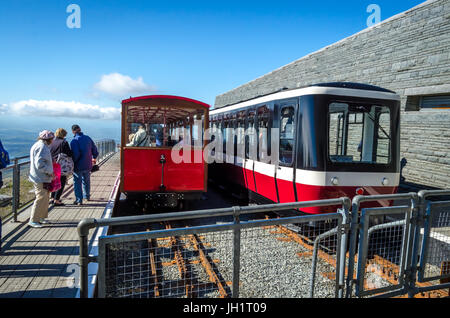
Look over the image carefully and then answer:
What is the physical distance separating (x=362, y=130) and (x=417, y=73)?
16.6ft

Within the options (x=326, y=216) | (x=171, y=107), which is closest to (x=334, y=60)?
(x=171, y=107)

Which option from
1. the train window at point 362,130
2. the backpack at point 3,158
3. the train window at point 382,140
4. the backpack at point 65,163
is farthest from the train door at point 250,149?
the backpack at point 3,158

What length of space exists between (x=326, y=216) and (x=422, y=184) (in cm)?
797

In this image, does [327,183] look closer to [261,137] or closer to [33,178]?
[261,137]

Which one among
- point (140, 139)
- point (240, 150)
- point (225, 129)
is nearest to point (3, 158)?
point (140, 139)

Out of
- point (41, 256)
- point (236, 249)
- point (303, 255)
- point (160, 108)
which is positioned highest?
point (160, 108)

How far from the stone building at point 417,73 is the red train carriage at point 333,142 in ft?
12.3

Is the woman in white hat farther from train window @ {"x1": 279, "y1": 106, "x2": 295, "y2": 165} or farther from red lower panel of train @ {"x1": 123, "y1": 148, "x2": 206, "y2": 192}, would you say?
train window @ {"x1": 279, "y1": 106, "x2": 295, "y2": 165}

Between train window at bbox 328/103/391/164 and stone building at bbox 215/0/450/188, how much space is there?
12.5 feet

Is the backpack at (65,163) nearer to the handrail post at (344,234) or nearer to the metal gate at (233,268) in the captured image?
the metal gate at (233,268)

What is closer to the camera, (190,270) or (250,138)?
(190,270)

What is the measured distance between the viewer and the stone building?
8.88 metres

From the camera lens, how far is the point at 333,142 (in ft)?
20.3

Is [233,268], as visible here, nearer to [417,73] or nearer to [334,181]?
[334,181]
